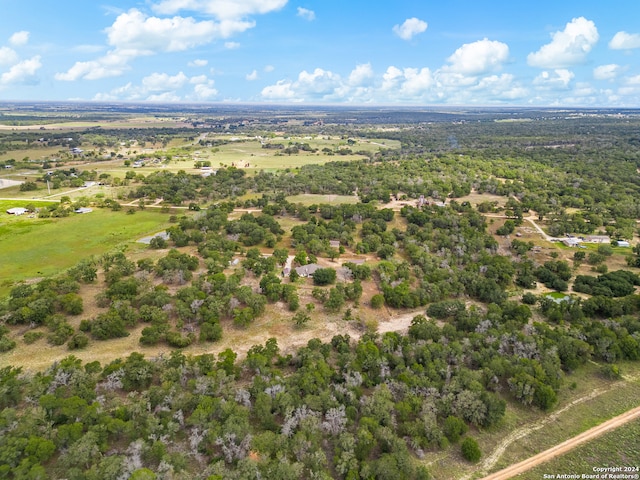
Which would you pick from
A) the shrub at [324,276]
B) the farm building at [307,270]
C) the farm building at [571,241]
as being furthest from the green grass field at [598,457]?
the farm building at [571,241]

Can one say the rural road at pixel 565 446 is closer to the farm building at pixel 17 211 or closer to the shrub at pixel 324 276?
the shrub at pixel 324 276

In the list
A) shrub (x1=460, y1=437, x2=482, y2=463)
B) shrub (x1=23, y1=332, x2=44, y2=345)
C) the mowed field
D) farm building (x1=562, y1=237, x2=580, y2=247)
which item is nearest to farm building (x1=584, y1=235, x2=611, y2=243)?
farm building (x1=562, y1=237, x2=580, y2=247)

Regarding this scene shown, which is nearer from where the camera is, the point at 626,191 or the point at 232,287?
the point at 232,287

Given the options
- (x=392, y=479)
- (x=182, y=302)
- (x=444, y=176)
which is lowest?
(x=392, y=479)

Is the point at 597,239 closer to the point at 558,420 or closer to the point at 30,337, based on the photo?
A: the point at 558,420

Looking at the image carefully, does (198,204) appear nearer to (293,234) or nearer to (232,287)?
(293,234)


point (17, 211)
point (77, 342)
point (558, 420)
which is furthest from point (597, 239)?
point (17, 211)

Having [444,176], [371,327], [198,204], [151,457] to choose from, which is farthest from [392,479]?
[444,176]

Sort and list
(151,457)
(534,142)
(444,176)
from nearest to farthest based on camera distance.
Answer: (151,457)
(444,176)
(534,142)
